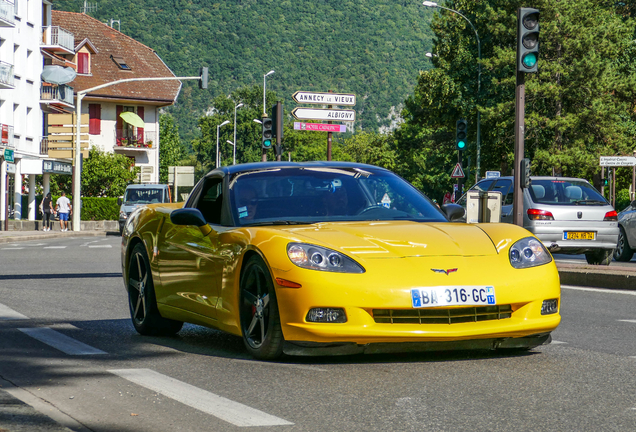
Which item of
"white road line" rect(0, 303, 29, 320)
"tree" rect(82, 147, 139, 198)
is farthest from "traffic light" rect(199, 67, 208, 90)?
"white road line" rect(0, 303, 29, 320)

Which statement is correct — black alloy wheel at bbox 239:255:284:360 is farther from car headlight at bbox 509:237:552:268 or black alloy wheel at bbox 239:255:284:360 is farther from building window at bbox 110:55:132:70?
building window at bbox 110:55:132:70

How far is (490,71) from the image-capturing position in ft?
161

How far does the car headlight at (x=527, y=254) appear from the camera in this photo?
635 centimetres

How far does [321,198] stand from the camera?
7.18 m

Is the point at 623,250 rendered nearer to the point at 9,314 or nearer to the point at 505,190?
the point at 505,190

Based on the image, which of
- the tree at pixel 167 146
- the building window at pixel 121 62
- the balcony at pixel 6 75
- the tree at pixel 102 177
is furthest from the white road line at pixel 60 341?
the tree at pixel 167 146

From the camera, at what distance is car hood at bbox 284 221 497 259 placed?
20.3 ft

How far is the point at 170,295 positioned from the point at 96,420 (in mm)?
3005

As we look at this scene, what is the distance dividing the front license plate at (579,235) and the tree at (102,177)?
1710 inches

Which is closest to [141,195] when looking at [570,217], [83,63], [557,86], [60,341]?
[557,86]

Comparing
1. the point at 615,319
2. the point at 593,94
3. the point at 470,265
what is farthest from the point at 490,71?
the point at 470,265

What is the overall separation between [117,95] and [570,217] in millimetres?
59204

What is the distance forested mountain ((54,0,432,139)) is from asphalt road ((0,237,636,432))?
14465 cm

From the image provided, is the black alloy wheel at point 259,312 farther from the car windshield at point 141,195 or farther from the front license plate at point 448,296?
the car windshield at point 141,195
